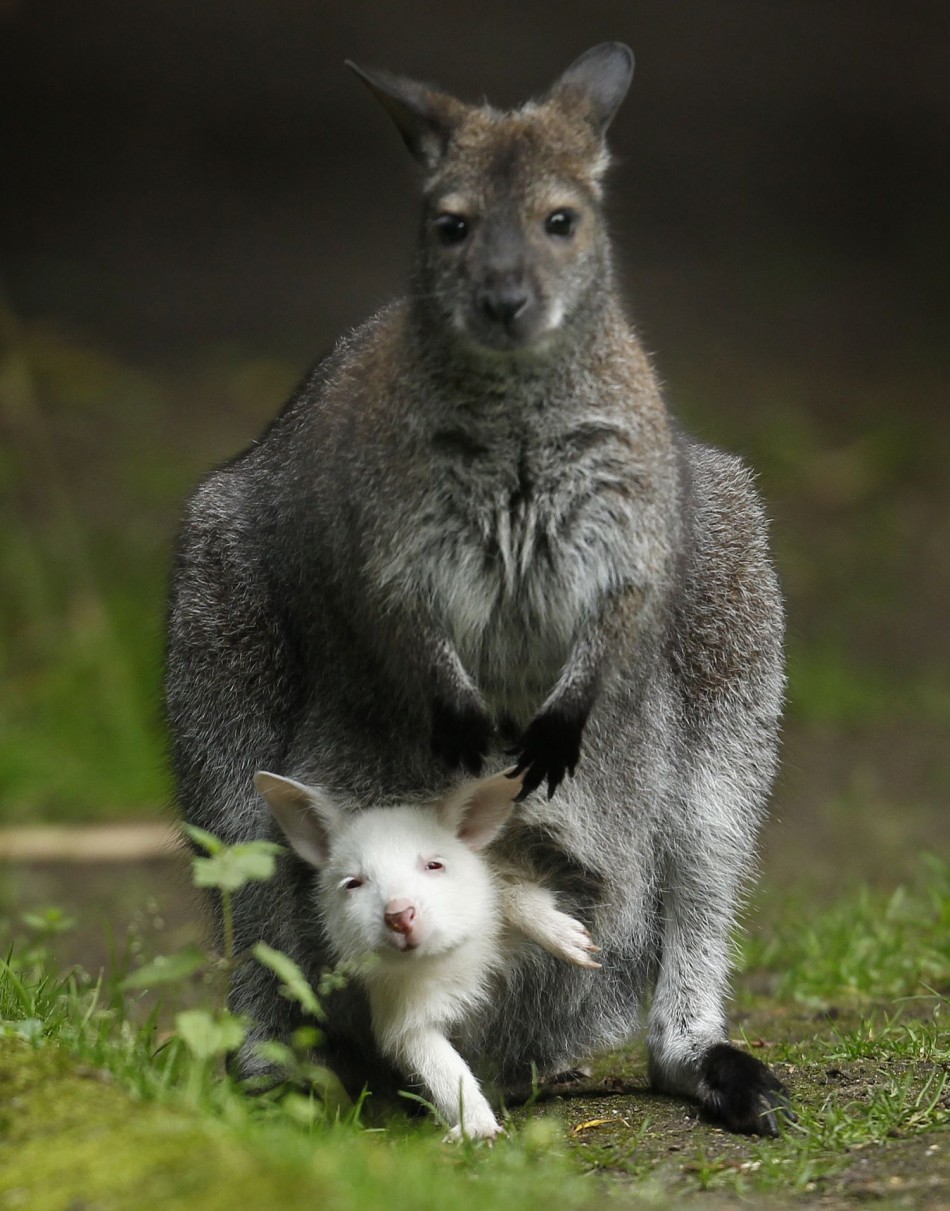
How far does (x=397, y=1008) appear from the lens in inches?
180

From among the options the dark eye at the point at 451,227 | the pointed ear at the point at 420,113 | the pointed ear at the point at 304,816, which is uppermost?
the pointed ear at the point at 420,113

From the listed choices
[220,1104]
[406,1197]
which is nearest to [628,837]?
[220,1104]

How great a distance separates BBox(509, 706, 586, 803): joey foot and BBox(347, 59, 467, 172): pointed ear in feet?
4.68

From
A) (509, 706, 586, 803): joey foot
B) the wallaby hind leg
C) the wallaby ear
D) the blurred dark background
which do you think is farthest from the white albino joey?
the blurred dark background

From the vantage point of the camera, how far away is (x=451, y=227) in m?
4.50

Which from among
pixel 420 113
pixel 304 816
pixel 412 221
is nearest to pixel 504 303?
pixel 420 113

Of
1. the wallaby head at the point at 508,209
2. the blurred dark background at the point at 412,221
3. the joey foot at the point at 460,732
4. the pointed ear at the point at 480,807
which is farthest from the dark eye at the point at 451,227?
the blurred dark background at the point at 412,221

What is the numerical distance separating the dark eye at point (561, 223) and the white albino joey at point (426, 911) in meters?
1.37

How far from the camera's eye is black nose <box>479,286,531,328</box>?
4.32m

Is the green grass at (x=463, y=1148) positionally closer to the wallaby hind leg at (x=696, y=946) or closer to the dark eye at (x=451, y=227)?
the wallaby hind leg at (x=696, y=946)

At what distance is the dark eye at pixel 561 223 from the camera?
14.8 ft

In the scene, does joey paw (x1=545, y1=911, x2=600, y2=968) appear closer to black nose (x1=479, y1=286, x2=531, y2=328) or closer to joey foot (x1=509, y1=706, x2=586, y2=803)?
joey foot (x1=509, y1=706, x2=586, y2=803)

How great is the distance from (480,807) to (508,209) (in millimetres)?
1517

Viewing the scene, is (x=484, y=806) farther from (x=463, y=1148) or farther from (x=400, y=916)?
(x=463, y=1148)
